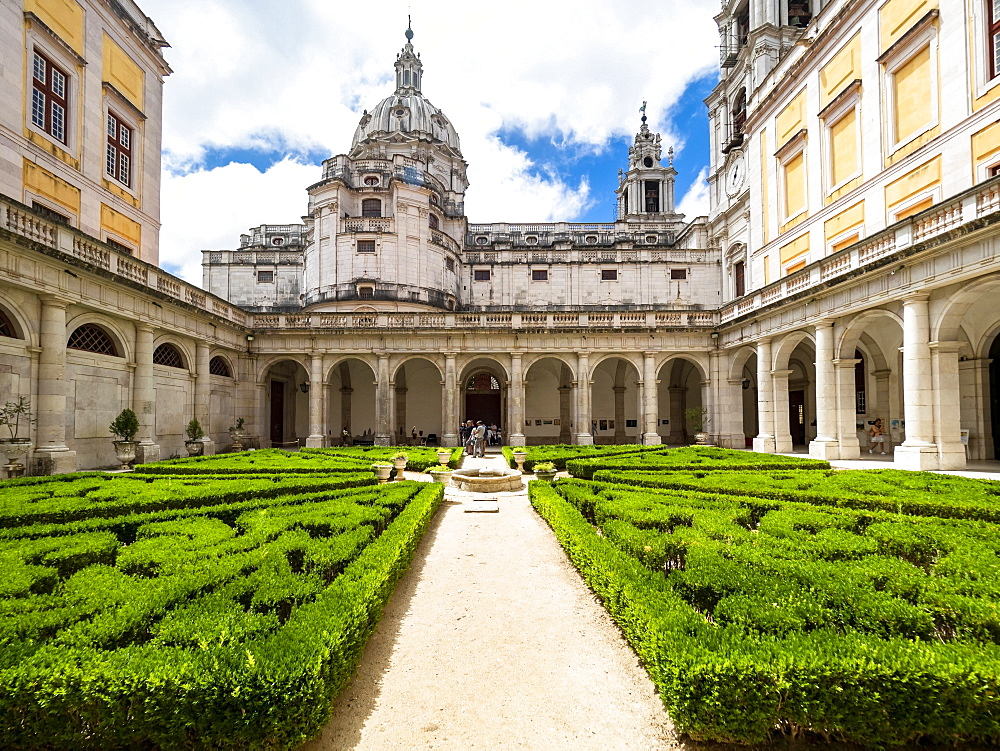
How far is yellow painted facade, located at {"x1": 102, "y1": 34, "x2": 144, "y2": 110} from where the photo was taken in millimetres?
20562

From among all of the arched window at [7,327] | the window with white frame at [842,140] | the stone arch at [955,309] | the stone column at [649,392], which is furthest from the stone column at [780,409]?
the arched window at [7,327]

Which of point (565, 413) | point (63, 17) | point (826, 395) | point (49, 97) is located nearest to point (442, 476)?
point (826, 395)

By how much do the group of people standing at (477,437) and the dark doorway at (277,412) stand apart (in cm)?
1127

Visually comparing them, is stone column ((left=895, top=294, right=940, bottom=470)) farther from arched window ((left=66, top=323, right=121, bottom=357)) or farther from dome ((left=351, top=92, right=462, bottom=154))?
dome ((left=351, top=92, right=462, bottom=154))

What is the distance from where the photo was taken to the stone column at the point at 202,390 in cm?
2159

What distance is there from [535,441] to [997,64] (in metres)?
26.2

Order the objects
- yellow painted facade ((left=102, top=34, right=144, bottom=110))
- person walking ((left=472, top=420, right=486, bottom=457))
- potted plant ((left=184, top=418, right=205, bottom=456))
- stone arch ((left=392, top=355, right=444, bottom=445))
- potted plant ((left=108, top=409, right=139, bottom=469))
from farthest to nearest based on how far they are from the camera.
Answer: stone arch ((left=392, top=355, right=444, bottom=445)) < person walking ((left=472, top=420, right=486, bottom=457)) < yellow painted facade ((left=102, top=34, right=144, bottom=110)) < potted plant ((left=184, top=418, right=205, bottom=456)) < potted plant ((left=108, top=409, right=139, bottom=469))

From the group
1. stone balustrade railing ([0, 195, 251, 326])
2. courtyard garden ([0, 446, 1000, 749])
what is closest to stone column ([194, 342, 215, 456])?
stone balustrade railing ([0, 195, 251, 326])

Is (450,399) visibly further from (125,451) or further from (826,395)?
(826,395)

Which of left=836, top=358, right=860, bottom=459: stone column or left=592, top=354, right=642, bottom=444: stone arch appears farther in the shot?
left=592, top=354, right=642, bottom=444: stone arch

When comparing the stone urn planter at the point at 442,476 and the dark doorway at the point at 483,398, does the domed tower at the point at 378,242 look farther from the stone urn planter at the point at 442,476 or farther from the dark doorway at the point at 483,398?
the stone urn planter at the point at 442,476

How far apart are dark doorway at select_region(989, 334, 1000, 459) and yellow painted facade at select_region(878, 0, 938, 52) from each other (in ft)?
38.5

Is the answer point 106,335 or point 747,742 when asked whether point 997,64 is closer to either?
point 747,742

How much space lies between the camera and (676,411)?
32.3 metres
